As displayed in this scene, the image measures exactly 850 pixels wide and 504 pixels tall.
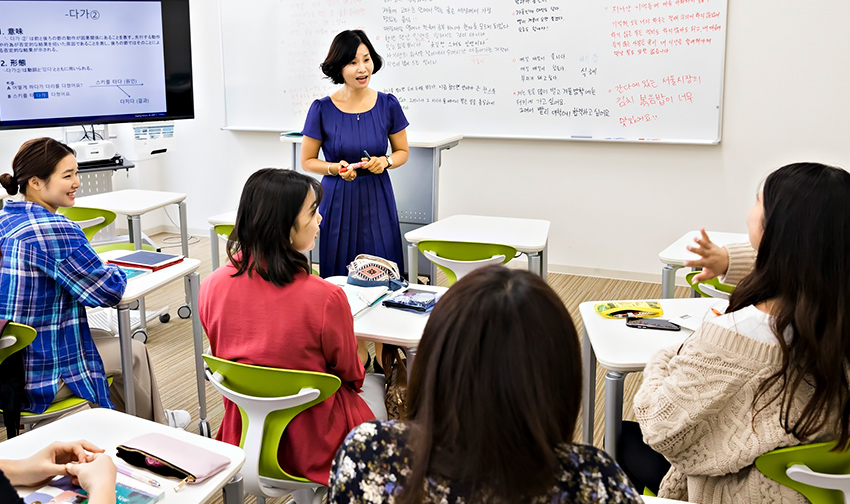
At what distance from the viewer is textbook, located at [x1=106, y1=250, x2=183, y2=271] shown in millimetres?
2975

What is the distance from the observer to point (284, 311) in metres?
1.98

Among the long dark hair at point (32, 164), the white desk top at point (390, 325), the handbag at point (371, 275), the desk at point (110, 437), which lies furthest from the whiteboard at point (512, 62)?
the desk at point (110, 437)

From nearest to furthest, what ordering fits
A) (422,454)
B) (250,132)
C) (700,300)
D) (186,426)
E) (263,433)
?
(422,454) → (263,433) → (700,300) → (186,426) → (250,132)

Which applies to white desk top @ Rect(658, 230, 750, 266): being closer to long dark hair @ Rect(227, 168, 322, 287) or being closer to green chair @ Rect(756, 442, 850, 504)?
green chair @ Rect(756, 442, 850, 504)

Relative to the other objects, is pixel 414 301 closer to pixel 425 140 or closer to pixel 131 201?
pixel 425 140

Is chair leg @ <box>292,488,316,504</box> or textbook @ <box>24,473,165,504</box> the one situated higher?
textbook @ <box>24,473,165,504</box>

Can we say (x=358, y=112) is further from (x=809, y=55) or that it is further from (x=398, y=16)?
(x=809, y=55)

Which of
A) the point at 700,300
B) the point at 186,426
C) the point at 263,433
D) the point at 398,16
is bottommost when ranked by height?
the point at 186,426

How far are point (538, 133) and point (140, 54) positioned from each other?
108 inches

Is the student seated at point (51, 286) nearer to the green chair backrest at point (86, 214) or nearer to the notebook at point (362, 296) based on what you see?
the notebook at point (362, 296)

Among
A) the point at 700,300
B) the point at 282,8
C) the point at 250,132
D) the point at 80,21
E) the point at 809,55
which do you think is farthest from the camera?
the point at 250,132

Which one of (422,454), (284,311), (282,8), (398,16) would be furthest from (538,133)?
(422,454)

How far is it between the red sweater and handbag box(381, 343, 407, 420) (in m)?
0.42

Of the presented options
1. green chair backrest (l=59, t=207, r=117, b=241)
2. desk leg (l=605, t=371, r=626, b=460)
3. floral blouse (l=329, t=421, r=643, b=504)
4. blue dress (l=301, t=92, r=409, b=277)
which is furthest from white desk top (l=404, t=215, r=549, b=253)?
floral blouse (l=329, t=421, r=643, b=504)
